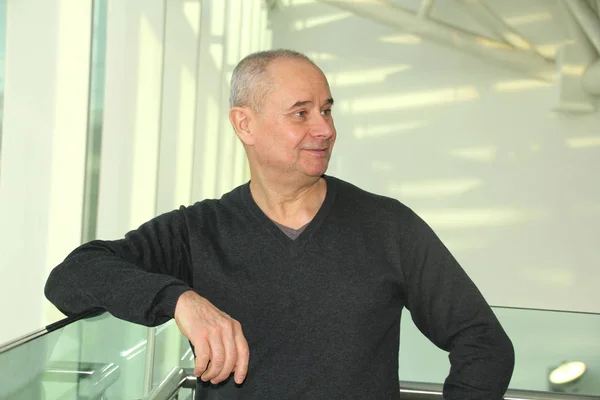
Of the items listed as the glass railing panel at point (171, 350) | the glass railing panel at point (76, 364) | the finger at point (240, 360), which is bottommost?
the glass railing panel at point (171, 350)

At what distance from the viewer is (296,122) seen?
2270 mm

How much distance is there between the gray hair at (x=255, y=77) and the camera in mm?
2332

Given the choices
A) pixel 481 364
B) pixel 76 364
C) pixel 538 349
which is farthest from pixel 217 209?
pixel 538 349

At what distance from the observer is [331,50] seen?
14141 millimetres

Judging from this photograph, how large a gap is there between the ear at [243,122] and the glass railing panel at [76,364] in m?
0.68

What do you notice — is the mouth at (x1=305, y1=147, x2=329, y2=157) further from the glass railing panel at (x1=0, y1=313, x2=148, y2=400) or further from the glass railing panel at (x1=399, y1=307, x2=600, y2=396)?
the glass railing panel at (x1=399, y1=307, x2=600, y2=396)

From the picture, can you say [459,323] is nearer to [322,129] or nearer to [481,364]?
[481,364]

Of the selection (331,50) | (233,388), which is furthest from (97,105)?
(331,50)

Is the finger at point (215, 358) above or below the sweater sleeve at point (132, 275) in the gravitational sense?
below

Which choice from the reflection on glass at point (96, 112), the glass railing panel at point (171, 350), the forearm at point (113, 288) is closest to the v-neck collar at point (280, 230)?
the forearm at point (113, 288)

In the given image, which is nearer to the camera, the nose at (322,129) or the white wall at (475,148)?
the nose at (322,129)

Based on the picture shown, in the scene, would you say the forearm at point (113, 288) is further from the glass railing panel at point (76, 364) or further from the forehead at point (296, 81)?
the forehead at point (296, 81)

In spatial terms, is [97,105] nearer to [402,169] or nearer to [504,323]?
[504,323]

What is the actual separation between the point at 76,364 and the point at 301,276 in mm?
629
